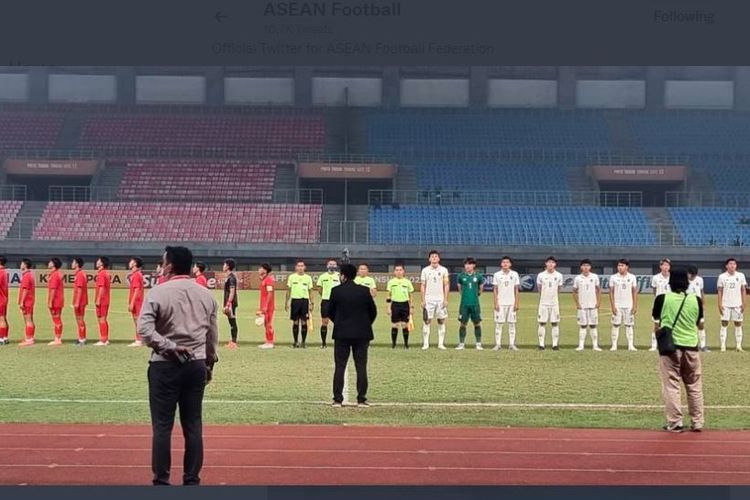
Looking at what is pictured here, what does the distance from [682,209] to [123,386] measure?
1432cm

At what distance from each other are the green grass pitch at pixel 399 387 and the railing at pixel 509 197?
368cm

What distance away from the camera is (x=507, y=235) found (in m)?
24.9

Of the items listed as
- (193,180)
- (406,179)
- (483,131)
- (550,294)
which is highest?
(483,131)

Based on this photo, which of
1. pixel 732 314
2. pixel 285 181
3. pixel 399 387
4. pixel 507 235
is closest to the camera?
pixel 399 387

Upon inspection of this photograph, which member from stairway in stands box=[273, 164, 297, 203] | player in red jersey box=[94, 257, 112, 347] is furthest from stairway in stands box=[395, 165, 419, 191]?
player in red jersey box=[94, 257, 112, 347]

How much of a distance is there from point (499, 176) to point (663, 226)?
4327 millimetres

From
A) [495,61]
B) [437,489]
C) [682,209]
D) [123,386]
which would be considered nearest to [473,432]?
[437,489]

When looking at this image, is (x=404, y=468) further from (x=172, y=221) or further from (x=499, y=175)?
(x=499, y=175)

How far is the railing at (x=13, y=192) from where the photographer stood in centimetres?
1853

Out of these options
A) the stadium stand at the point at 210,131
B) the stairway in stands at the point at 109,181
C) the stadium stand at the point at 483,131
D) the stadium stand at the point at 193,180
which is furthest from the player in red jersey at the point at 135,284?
the stadium stand at the point at 483,131

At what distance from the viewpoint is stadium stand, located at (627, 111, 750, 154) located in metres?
14.2

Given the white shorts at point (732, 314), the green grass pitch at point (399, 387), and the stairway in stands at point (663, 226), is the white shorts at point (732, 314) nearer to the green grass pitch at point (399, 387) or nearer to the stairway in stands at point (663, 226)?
the green grass pitch at point (399, 387)

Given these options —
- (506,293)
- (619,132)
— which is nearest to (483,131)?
(619,132)

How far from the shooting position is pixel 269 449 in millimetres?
8375
